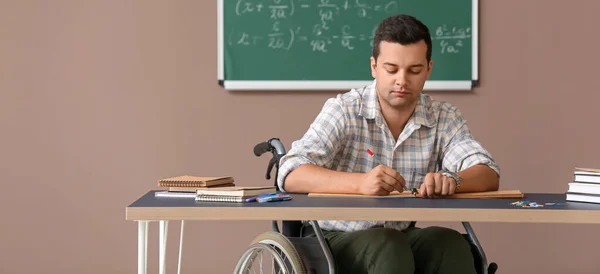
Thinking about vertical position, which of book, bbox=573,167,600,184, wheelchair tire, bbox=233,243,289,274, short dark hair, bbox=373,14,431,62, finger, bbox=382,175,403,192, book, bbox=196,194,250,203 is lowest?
wheelchair tire, bbox=233,243,289,274

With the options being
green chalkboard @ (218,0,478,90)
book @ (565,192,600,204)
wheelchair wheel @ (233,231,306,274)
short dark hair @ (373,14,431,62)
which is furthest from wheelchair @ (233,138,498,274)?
green chalkboard @ (218,0,478,90)

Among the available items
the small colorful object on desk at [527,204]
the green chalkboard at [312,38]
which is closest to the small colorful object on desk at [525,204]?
the small colorful object on desk at [527,204]

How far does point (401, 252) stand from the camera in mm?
1929

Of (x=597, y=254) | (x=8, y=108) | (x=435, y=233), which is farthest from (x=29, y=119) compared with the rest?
(x=597, y=254)

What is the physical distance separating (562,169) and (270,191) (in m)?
2.15

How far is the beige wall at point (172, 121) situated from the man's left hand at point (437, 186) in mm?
1853

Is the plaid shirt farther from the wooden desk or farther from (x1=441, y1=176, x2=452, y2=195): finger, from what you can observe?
the wooden desk

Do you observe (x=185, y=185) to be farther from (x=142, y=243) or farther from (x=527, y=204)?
(x=527, y=204)

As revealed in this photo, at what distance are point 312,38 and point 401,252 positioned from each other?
208 cm

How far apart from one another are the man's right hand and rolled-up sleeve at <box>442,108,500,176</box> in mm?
371

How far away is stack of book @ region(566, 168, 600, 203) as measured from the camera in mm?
1956

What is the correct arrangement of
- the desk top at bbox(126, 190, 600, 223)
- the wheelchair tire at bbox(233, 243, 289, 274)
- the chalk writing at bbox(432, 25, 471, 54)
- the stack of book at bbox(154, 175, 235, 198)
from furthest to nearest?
the chalk writing at bbox(432, 25, 471, 54)
the stack of book at bbox(154, 175, 235, 198)
the wheelchair tire at bbox(233, 243, 289, 274)
the desk top at bbox(126, 190, 600, 223)

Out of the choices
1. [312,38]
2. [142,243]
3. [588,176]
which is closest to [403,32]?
[588,176]

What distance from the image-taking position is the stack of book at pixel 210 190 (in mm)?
1963
